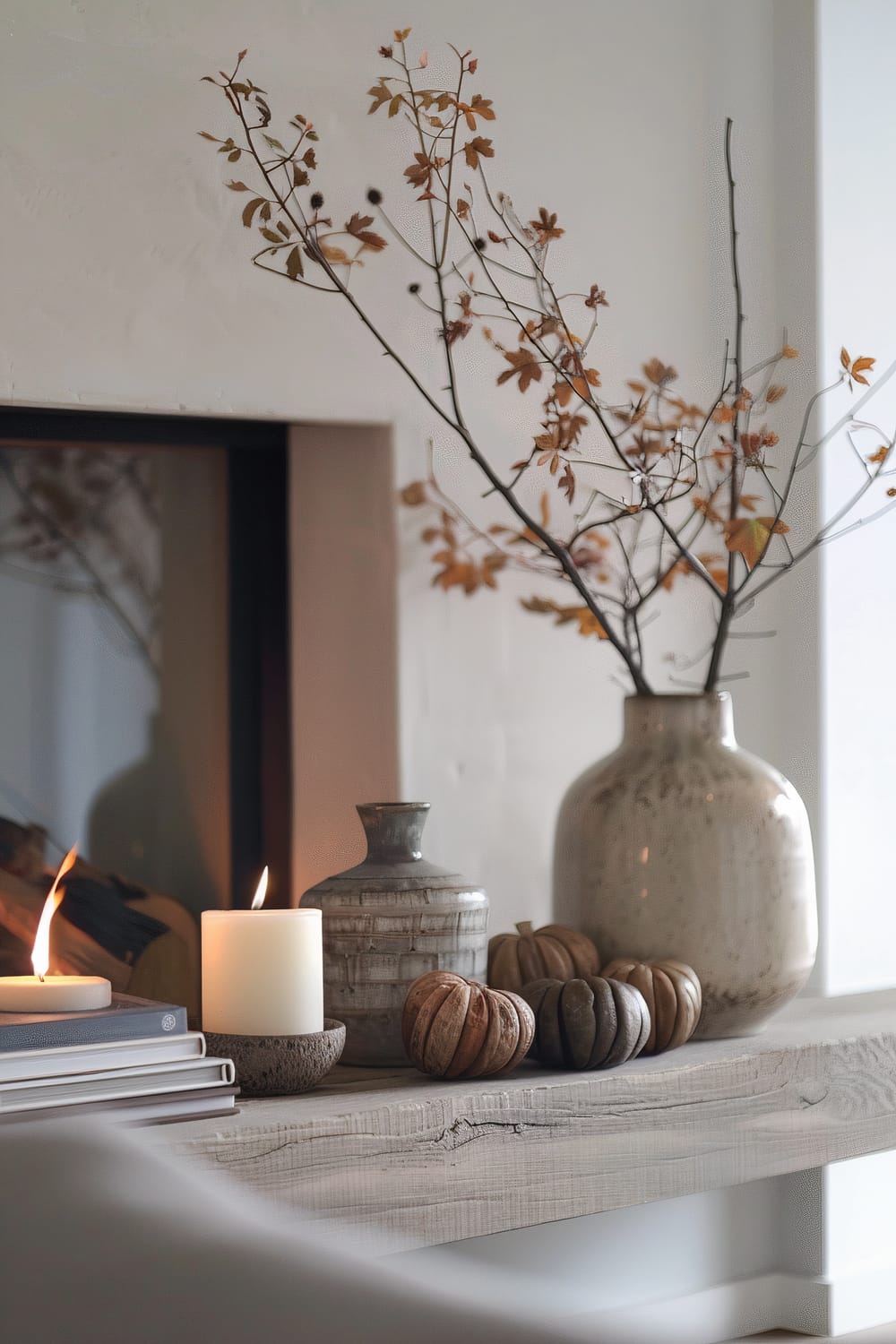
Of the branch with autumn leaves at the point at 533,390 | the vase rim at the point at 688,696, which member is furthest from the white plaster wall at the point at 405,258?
the vase rim at the point at 688,696

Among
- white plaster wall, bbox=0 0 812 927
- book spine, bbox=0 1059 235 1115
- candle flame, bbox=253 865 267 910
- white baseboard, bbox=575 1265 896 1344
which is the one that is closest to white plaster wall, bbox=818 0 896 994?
white plaster wall, bbox=0 0 812 927

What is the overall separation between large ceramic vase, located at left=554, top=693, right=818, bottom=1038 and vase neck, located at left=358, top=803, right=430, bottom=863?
0.20 m

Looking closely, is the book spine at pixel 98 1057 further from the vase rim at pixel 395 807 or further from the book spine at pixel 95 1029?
the vase rim at pixel 395 807

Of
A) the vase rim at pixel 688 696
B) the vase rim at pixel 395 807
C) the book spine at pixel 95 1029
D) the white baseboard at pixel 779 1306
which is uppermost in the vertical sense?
the vase rim at pixel 688 696

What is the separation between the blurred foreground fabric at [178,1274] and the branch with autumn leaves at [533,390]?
4.65 ft

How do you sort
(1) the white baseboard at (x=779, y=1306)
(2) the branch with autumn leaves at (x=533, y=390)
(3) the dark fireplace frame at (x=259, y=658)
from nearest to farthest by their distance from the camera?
(2) the branch with autumn leaves at (x=533, y=390), (3) the dark fireplace frame at (x=259, y=658), (1) the white baseboard at (x=779, y=1306)

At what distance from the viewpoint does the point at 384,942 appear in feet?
4.54

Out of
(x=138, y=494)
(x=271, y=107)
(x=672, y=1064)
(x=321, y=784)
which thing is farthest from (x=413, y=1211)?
(x=271, y=107)

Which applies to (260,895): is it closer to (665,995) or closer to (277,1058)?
(277,1058)

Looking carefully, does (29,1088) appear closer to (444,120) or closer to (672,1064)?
(672,1064)

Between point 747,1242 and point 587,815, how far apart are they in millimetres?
768

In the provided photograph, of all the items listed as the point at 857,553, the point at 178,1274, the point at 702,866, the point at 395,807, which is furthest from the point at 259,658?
the point at 178,1274

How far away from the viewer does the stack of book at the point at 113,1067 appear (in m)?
1.10

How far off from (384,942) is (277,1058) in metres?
0.17
